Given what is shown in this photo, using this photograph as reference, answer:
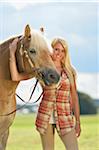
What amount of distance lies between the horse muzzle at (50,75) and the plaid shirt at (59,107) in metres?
0.20

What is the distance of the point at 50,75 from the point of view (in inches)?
142

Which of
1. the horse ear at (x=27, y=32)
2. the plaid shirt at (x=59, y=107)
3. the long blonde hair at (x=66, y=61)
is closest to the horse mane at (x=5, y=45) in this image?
the horse ear at (x=27, y=32)

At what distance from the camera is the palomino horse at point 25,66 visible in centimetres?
365

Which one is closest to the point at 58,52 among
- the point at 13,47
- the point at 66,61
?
the point at 66,61

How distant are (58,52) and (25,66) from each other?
321 millimetres

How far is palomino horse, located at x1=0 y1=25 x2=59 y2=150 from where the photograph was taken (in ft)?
12.0

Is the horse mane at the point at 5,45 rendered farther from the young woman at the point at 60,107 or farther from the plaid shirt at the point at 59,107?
the plaid shirt at the point at 59,107

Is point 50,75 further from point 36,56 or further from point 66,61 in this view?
point 66,61

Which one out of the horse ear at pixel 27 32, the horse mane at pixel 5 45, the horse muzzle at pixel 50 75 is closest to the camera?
the horse muzzle at pixel 50 75

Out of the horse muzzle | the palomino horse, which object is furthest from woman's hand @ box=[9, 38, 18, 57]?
the horse muzzle

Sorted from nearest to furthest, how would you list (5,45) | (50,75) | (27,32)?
(50,75) → (27,32) → (5,45)

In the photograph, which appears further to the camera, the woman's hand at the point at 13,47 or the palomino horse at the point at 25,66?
the woman's hand at the point at 13,47

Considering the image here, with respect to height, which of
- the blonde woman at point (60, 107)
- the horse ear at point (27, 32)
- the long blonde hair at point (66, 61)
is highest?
the horse ear at point (27, 32)

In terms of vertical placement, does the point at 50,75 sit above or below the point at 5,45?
below
